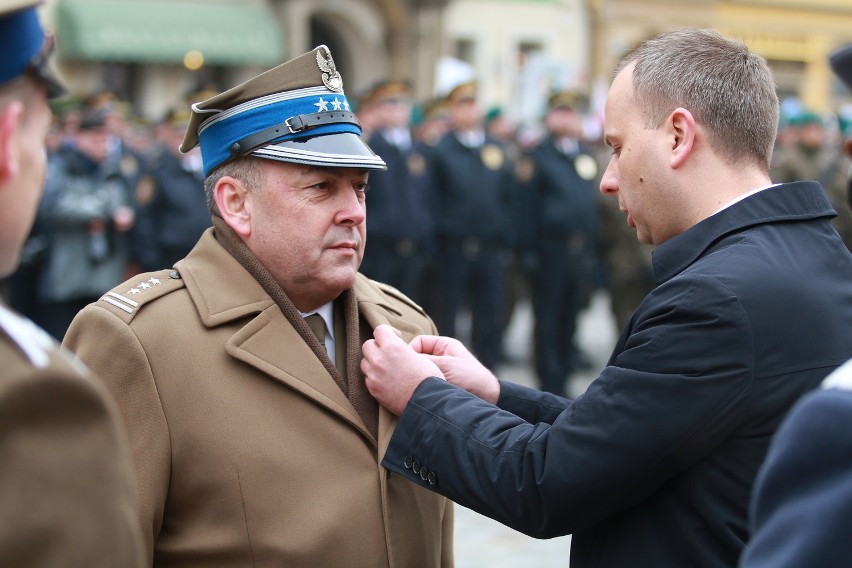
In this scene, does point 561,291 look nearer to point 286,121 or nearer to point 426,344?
point 426,344

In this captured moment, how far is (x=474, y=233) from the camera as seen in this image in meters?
10.1

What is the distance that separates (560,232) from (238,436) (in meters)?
7.48

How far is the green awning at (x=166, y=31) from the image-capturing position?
19.2m

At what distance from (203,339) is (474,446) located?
0.64 m

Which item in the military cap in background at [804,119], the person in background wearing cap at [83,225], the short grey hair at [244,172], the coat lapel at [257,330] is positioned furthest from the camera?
the military cap in background at [804,119]

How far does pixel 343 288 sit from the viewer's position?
2693 mm

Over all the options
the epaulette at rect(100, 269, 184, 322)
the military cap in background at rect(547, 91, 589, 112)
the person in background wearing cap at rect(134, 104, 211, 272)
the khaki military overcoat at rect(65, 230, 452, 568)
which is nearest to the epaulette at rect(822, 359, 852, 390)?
the khaki military overcoat at rect(65, 230, 452, 568)

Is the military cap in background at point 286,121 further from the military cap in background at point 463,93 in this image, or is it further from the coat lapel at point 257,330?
the military cap in background at point 463,93

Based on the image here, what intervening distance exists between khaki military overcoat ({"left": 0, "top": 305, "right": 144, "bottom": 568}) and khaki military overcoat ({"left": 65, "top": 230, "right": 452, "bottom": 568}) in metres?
0.91

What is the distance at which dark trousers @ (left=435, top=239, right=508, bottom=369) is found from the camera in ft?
33.4

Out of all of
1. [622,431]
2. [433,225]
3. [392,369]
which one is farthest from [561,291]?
[622,431]

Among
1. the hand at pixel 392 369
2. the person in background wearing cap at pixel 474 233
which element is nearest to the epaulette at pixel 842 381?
the hand at pixel 392 369

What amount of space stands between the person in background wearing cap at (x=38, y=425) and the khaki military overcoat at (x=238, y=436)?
89cm

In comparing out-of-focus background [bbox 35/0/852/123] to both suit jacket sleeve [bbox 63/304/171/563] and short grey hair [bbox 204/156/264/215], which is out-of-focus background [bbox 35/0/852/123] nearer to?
short grey hair [bbox 204/156/264/215]
